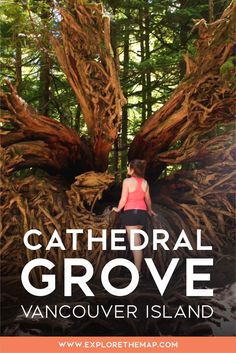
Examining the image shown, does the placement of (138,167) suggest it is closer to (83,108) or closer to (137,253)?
(137,253)

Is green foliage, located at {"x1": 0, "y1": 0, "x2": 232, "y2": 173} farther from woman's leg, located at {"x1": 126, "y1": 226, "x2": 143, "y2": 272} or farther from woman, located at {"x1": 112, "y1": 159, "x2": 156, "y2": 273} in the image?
woman's leg, located at {"x1": 126, "y1": 226, "x2": 143, "y2": 272}

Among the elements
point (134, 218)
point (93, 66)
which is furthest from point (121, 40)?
point (134, 218)

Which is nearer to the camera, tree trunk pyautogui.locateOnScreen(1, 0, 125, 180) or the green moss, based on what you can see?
the green moss

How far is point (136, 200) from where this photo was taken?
5.05m

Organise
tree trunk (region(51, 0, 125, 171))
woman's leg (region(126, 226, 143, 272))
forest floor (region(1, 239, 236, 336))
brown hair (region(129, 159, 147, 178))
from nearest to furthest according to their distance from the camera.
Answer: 1. forest floor (region(1, 239, 236, 336))
2. woman's leg (region(126, 226, 143, 272))
3. brown hair (region(129, 159, 147, 178))
4. tree trunk (region(51, 0, 125, 171))

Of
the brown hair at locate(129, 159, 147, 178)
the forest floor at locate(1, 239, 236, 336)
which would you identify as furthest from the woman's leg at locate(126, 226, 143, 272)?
the brown hair at locate(129, 159, 147, 178)

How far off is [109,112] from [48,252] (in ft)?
Result: 5.66

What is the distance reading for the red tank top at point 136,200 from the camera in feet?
16.5

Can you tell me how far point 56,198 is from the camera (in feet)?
18.4

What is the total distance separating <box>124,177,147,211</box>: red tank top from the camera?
5.04 meters

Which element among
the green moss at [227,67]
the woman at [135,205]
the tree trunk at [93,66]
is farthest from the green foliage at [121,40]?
the woman at [135,205]
